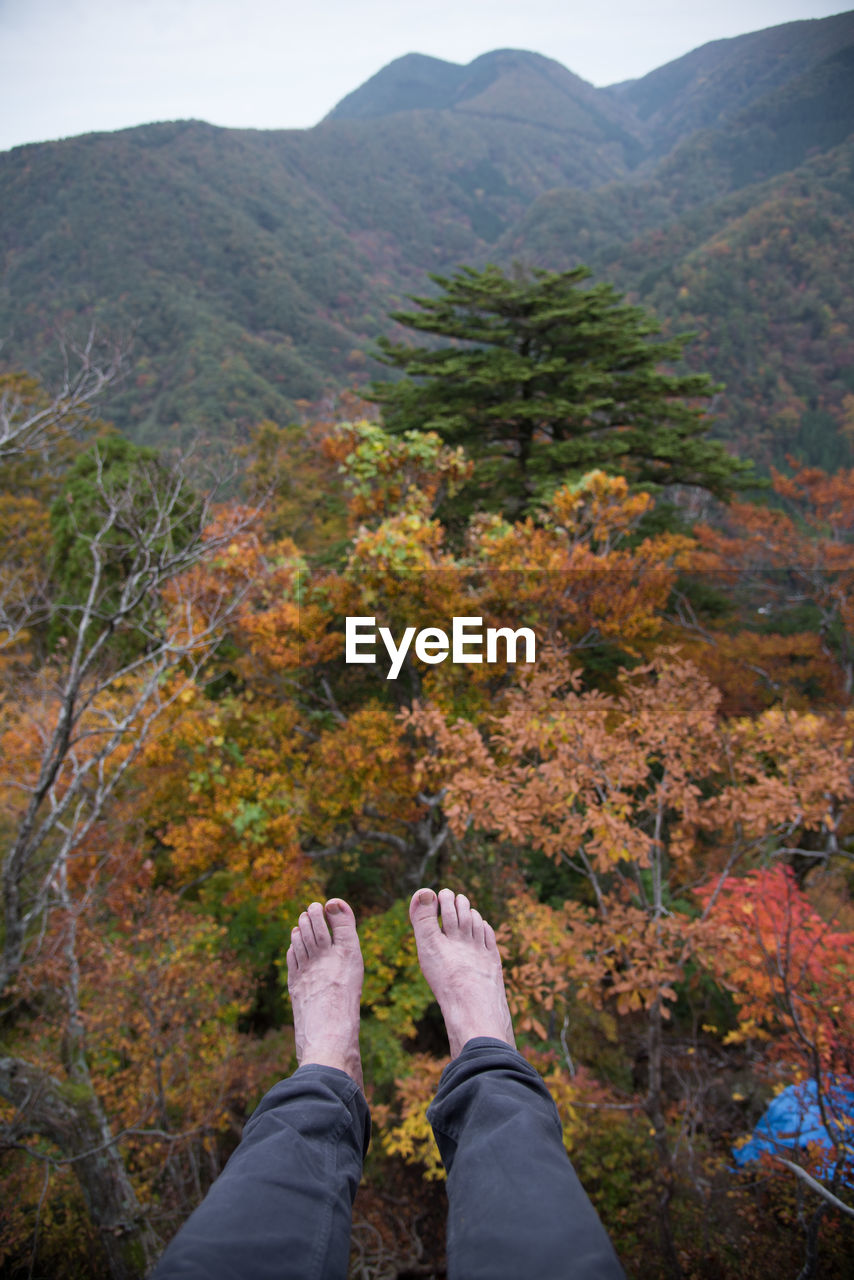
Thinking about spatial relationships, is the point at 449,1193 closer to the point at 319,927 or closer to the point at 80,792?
the point at 319,927

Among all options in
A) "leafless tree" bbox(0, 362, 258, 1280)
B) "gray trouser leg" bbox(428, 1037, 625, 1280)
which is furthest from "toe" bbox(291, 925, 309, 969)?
"leafless tree" bbox(0, 362, 258, 1280)

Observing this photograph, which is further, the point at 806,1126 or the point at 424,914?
the point at 806,1126

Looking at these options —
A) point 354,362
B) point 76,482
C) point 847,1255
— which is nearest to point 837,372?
point 354,362

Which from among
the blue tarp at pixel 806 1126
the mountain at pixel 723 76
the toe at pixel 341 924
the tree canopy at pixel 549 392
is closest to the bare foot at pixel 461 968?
the toe at pixel 341 924

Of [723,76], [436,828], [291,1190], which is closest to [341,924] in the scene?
[291,1190]

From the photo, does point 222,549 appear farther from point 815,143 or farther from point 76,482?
point 815,143
